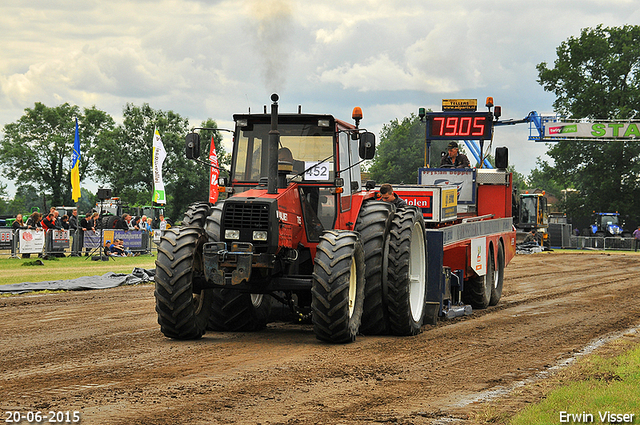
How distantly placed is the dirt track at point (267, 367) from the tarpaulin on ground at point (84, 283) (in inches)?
119

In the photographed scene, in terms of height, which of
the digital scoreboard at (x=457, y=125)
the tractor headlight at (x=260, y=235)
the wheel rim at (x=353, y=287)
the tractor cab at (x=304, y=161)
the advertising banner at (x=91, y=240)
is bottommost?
the advertising banner at (x=91, y=240)

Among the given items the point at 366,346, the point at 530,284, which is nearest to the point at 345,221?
the point at 366,346

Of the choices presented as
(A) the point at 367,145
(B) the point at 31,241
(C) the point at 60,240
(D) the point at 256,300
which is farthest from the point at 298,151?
(C) the point at 60,240

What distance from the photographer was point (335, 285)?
838cm

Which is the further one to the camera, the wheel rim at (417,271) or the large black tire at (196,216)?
the wheel rim at (417,271)

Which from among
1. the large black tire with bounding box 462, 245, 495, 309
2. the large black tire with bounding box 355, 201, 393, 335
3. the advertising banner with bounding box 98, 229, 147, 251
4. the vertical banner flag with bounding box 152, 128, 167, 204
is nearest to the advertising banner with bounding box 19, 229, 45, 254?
the advertising banner with bounding box 98, 229, 147, 251

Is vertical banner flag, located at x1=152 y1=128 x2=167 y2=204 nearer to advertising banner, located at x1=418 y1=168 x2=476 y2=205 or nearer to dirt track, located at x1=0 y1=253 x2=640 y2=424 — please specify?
advertising banner, located at x1=418 y1=168 x2=476 y2=205

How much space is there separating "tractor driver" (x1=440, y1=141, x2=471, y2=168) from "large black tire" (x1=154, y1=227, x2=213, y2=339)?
8.65 m

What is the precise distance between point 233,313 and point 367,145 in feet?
9.38

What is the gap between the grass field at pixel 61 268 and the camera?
18422mm

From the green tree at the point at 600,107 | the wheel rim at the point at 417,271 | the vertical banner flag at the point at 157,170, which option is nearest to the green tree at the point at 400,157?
the green tree at the point at 600,107

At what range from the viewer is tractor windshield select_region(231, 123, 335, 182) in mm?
9641

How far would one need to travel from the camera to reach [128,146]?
75125mm

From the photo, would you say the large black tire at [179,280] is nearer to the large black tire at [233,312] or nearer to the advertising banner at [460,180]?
the large black tire at [233,312]
